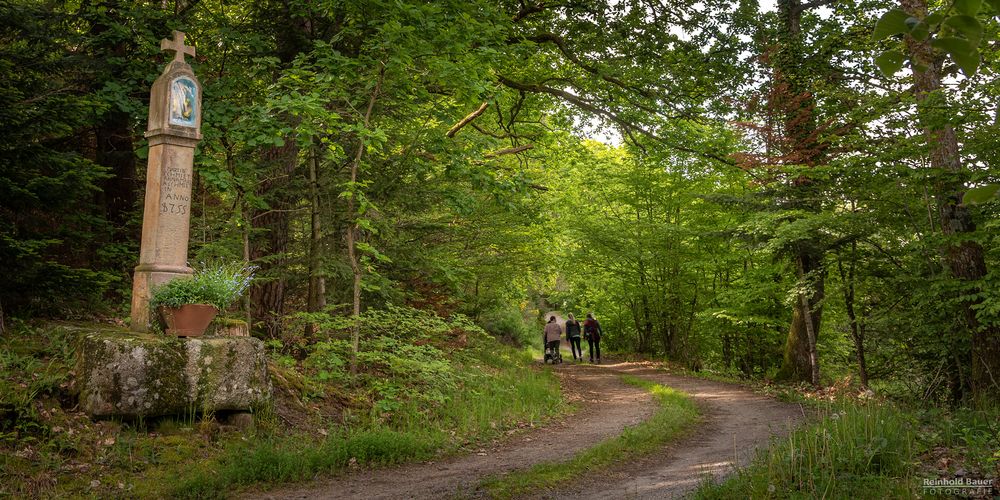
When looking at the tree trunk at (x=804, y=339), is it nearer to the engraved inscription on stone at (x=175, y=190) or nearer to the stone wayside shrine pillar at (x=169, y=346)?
the stone wayside shrine pillar at (x=169, y=346)

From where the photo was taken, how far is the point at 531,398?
10.9m

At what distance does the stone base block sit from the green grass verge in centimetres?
304

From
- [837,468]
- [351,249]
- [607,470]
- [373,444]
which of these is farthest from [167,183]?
[837,468]

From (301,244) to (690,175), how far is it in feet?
40.6

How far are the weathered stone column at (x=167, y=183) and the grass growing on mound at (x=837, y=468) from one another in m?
6.41

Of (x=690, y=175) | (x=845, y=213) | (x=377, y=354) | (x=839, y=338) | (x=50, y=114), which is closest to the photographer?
(x=50, y=114)

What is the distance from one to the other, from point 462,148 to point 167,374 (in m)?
5.11

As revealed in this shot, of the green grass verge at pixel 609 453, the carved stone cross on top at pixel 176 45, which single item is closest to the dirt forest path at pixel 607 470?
Result: the green grass verge at pixel 609 453

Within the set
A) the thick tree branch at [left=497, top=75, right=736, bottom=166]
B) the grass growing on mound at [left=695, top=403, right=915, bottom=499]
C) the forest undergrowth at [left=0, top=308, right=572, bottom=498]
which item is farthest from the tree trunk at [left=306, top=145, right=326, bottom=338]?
the grass growing on mound at [left=695, top=403, right=915, bottom=499]

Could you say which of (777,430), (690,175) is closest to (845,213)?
(777,430)

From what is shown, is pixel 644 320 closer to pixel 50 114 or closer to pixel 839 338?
pixel 839 338

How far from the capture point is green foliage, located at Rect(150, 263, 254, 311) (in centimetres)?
683

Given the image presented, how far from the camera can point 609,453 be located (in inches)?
280

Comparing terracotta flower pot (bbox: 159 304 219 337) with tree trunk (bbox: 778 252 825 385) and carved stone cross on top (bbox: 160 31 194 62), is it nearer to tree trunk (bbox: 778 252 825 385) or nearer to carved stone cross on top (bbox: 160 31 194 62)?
carved stone cross on top (bbox: 160 31 194 62)
